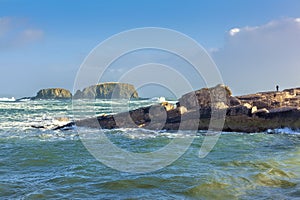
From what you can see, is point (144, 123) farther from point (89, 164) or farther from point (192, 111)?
point (89, 164)

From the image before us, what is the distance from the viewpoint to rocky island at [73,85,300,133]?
74.2ft

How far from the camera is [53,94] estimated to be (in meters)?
135

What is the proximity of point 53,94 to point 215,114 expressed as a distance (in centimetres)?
11945

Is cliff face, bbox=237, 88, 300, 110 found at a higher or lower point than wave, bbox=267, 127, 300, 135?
higher

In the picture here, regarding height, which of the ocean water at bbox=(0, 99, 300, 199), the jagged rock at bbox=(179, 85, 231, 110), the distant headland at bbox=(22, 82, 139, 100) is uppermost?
the distant headland at bbox=(22, 82, 139, 100)

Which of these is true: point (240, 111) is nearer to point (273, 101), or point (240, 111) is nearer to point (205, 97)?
point (205, 97)

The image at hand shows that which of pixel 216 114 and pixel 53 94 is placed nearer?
pixel 216 114

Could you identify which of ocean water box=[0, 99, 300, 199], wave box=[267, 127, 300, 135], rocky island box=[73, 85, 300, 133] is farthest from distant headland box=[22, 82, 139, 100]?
ocean water box=[0, 99, 300, 199]

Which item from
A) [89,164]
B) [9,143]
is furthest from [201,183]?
[9,143]

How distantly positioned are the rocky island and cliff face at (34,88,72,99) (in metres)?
110

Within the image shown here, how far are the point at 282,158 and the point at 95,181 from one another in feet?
25.5

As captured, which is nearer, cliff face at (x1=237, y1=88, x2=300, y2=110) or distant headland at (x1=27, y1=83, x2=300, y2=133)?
distant headland at (x1=27, y1=83, x2=300, y2=133)

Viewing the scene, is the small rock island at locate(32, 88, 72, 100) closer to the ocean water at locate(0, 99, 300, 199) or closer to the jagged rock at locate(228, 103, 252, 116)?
the jagged rock at locate(228, 103, 252, 116)

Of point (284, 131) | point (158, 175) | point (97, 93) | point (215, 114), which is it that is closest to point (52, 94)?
point (97, 93)
